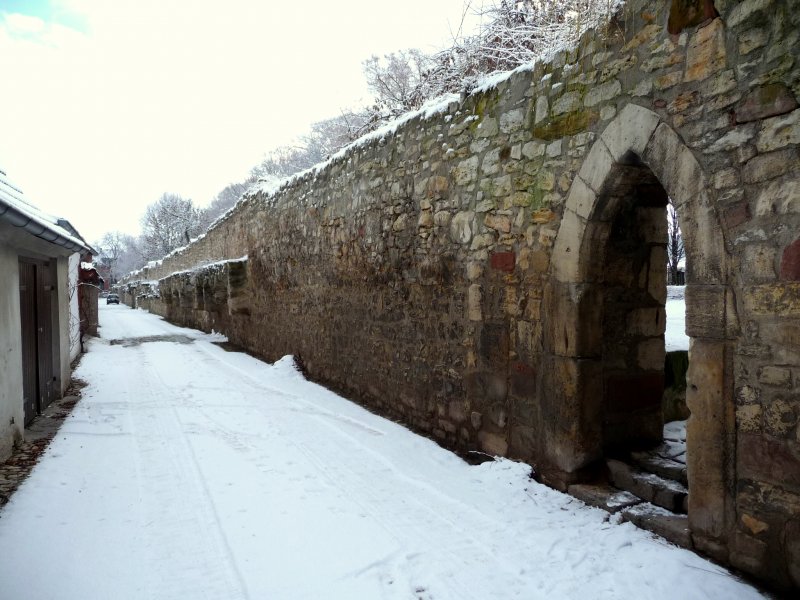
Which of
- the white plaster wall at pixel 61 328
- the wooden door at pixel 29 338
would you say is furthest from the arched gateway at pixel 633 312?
the white plaster wall at pixel 61 328

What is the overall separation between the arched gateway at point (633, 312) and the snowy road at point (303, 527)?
422 millimetres

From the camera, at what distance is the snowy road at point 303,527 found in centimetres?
262

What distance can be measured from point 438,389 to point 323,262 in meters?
3.09

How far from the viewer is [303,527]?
325 centimetres

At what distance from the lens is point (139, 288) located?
33.9m

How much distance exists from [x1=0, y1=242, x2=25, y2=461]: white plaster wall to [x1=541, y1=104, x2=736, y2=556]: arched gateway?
4.14 meters

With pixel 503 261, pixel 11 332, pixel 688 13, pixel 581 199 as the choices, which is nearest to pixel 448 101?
pixel 503 261

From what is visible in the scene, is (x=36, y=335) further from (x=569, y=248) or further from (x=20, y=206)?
(x=569, y=248)

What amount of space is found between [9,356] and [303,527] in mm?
3050

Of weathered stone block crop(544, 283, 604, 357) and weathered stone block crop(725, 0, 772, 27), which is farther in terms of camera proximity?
weathered stone block crop(544, 283, 604, 357)

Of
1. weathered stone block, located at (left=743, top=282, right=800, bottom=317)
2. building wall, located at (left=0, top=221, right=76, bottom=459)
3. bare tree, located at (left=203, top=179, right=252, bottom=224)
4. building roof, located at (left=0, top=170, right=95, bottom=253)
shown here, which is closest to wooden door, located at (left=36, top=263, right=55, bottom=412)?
building wall, located at (left=0, top=221, right=76, bottom=459)

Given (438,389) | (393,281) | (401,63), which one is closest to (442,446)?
(438,389)

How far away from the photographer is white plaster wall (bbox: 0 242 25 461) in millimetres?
4320

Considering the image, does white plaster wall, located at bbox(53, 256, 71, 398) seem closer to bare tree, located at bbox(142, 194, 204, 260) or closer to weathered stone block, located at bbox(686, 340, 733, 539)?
weathered stone block, located at bbox(686, 340, 733, 539)
